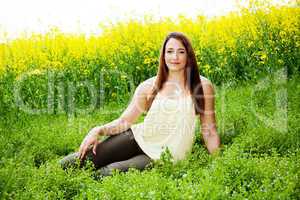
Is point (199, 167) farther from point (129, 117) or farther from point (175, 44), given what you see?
point (175, 44)

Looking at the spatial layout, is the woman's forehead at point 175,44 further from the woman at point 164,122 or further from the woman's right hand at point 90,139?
the woman's right hand at point 90,139

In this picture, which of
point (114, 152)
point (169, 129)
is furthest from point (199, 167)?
point (114, 152)

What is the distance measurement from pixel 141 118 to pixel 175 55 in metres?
2.22

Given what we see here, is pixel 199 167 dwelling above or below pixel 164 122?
below

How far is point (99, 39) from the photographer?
29.5 feet

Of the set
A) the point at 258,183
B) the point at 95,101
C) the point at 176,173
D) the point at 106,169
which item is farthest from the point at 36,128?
the point at 258,183

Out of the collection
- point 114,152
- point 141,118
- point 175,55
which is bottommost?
point 141,118

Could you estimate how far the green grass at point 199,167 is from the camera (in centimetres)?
377

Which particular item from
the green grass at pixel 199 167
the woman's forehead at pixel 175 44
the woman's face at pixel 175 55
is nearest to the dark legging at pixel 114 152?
the green grass at pixel 199 167

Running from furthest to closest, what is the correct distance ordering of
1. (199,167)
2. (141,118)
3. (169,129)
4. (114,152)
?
1. (141,118)
2. (114,152)
3. (169,129)
4. (199,167)

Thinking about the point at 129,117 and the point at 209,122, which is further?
the point at 129,117

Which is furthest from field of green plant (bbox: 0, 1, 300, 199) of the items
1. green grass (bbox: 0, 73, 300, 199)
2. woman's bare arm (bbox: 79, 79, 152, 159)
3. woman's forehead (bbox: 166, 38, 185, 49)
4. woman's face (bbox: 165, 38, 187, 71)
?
woman's forehead (bbox: 166, 38, 185, 49)

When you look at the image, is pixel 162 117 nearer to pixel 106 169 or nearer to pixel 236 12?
pixel 106 169

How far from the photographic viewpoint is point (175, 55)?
15.7 feet
